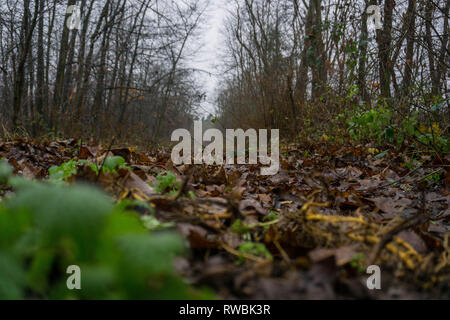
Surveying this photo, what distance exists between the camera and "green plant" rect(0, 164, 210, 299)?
0.45m

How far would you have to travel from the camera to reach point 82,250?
0.49 metres

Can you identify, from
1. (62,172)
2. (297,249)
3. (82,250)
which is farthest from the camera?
(62,172)

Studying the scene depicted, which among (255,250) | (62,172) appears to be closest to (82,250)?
(255,250)

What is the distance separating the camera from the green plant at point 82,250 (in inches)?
17.7

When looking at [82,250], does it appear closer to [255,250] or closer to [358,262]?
[255,250]

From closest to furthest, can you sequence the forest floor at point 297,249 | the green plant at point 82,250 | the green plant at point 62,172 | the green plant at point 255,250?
the green plant at point 82,250 → the forest floor at point 297,249 → the green plant at point 255,250 → the green plant at point 62,172

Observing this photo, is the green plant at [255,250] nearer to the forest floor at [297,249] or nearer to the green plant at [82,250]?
the forest floor at [297,249]

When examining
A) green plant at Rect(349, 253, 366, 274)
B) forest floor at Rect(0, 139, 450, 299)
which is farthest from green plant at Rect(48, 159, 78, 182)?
green plant at Rect(349, 253, 366, 274)

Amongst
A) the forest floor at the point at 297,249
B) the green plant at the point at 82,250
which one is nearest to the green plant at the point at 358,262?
the forest floor at the point at 297,249

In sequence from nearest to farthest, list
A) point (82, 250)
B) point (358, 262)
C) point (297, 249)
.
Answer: point (82, 250) < point (358, 262) < point (297, 249)

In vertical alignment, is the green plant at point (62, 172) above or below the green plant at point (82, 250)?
above

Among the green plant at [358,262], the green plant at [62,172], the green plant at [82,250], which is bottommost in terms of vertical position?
the green plant at [358,262]

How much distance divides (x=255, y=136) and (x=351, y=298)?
8440 mm
